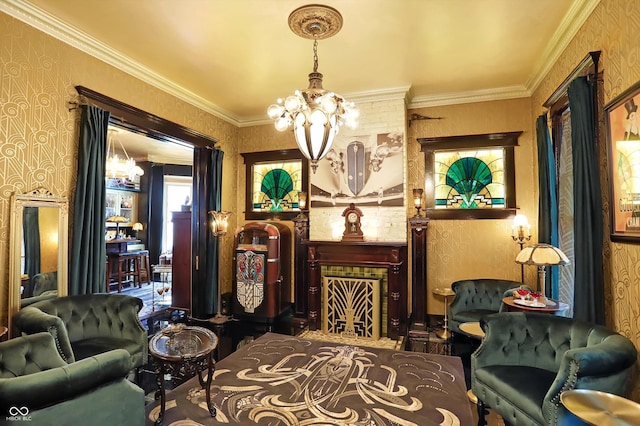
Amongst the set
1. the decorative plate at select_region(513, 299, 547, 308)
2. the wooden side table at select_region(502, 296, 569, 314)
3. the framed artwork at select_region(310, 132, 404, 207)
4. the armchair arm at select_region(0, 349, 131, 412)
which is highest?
Answer: the framed artwork at select_region(310, 132, 404, 207)

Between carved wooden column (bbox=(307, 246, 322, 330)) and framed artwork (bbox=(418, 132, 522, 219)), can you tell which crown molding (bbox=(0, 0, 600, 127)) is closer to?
framed artwork (bbox=(418, 132, 522, 219))

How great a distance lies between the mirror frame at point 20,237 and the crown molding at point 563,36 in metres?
4.93

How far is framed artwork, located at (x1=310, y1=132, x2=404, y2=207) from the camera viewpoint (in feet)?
15.7

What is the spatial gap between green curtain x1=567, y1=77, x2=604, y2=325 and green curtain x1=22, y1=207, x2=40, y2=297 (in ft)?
15.0

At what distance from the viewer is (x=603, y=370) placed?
1.88 metres

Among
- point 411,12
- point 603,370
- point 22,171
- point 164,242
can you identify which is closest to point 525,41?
point 411,12

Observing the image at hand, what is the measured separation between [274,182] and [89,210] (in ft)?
9.81

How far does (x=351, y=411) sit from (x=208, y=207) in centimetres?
370

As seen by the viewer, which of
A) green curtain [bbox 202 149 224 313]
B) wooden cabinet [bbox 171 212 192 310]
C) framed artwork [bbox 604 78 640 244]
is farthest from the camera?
wooden cabinet [bbox 171 212 192 310]

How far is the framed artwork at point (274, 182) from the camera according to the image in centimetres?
572

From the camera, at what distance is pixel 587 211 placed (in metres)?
2.58

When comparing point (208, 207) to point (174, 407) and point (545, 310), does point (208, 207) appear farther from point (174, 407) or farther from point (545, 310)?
point (545, 310)
